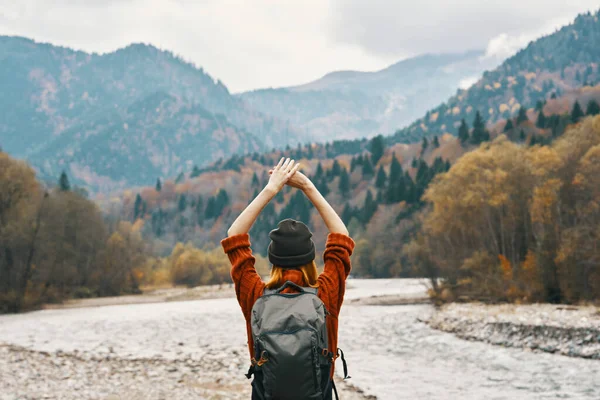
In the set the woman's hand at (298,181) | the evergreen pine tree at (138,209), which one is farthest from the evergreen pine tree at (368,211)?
the woman's hand at (298,181)

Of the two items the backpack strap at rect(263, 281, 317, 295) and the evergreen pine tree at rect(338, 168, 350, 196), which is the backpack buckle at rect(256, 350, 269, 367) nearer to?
the backpack strap at rect(263, 281, 317, 295)

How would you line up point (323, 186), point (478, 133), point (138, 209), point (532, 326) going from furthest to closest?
point (138, 209)
point (323, 186)
point (478, 133)
point (532, 326)

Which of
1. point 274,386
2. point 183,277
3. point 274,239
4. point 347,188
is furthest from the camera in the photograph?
point 347,188

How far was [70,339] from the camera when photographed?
28.0 meters

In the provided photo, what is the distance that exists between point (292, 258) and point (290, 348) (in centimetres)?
60

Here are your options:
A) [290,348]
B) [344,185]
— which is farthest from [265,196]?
[344,185]

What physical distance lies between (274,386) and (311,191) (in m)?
1.45

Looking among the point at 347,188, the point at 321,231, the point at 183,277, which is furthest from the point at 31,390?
the point at 347,188

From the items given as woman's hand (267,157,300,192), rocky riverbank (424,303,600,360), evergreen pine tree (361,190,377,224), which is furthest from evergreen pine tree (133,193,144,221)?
woman's hand (267,157,300,192)

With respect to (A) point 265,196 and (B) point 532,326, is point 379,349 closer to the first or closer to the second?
(B) point 532,326

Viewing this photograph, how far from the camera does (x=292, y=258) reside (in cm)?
393

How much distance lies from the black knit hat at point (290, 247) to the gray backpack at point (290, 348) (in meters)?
0.22

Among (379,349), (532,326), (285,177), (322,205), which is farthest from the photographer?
(532,326)

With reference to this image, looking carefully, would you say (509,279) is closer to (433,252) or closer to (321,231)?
(433,252)
